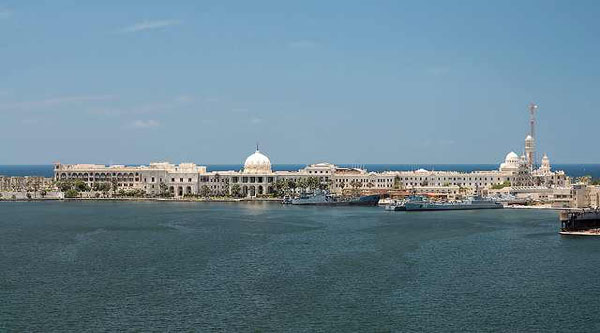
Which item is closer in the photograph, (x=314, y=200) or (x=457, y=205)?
(x=457, y=205)

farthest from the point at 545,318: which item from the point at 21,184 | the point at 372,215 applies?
the point at 21,184

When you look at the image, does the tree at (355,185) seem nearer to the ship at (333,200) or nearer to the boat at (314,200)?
the ship at (333,200)

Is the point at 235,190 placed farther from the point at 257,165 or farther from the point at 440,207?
the point at 440,207

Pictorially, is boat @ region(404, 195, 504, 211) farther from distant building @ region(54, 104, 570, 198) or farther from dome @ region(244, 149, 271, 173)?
dome @ region(244, 149, 271, 173)

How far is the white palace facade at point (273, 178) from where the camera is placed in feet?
449

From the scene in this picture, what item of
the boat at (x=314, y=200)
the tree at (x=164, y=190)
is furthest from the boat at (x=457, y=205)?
the tree at (x=164, y=190)

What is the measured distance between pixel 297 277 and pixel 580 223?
3414 cm

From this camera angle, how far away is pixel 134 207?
109m

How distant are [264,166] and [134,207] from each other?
3634cm

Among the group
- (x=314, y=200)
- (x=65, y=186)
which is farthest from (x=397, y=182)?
(x=65, y=186)

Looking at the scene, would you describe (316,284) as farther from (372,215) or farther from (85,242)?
(372,215)

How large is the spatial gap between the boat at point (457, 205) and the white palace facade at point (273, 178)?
23655mm

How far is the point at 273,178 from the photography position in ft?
452

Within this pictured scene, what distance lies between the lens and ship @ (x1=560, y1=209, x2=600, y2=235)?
223ft
